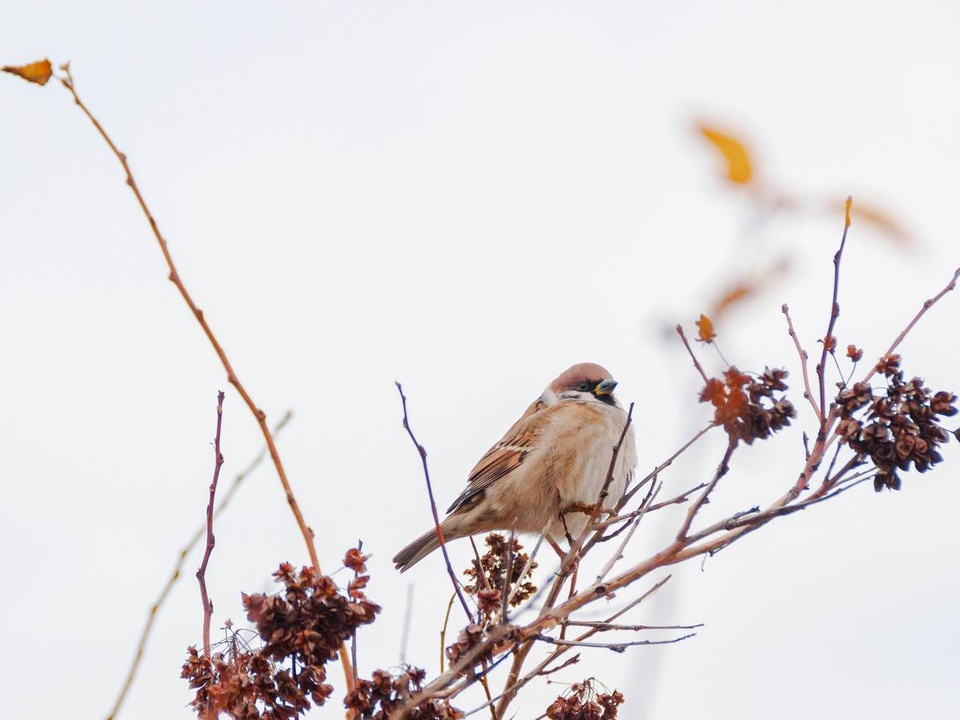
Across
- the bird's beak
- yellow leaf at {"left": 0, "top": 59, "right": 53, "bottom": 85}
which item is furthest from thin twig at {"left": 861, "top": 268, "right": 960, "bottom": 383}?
the bird's beak

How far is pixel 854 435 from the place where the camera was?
2383mm

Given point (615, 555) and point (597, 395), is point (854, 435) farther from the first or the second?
point (597, 395)

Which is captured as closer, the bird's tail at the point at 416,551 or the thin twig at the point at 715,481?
the thin twig at the point at 715,481

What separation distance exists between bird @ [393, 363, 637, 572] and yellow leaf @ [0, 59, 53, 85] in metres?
3.73

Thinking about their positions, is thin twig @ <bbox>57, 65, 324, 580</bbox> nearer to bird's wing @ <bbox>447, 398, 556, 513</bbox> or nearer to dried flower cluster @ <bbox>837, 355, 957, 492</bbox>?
dried flower cluster @ <bbox>837, 355, 957, 492</bbox>

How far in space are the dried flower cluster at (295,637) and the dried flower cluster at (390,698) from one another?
139 millimetres

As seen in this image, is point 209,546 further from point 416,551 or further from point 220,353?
point 416,551

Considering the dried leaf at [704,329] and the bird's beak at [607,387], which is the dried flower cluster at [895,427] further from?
the bird's beak at [607,387]

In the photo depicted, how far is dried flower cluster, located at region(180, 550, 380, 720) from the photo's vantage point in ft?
7.17

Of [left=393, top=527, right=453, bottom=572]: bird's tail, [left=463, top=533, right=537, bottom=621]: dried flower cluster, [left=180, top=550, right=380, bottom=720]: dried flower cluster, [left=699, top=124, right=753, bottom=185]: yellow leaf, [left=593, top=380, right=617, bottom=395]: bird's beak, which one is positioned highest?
[left=593, top=380, right=617, bottom=395]: bird's beak

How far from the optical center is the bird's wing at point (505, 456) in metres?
5.80

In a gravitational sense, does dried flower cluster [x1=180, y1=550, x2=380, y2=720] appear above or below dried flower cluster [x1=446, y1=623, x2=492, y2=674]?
above

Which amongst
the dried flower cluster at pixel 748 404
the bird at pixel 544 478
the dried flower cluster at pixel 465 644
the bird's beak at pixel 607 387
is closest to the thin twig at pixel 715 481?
the dried flower cluster at pixel 748 404

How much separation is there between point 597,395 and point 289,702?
4262 millimetres
